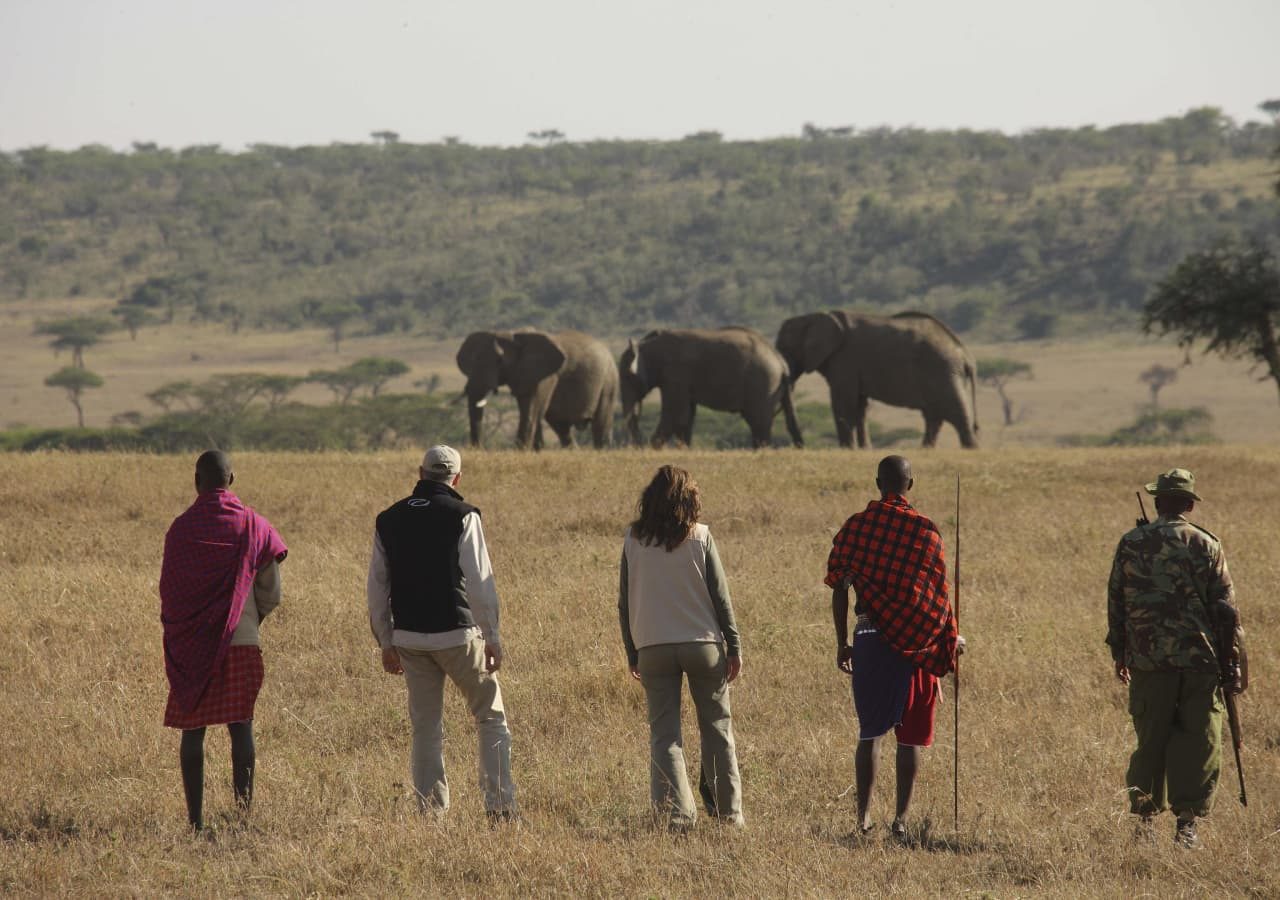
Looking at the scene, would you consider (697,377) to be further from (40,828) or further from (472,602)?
(40,828)

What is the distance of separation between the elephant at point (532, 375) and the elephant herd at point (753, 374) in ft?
0.08

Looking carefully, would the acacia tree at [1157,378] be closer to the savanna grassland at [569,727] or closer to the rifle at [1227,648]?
the savanna grassland at [569,727]

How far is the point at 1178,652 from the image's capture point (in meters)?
7.09

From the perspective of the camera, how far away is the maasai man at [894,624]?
7168mm

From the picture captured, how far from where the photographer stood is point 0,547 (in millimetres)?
14109

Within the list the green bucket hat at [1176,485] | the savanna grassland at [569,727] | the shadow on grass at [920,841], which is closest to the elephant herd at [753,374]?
the savanna grassland at [569,727]

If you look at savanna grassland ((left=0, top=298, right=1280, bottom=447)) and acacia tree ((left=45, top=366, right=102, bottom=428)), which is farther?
acacia tree ((left=45, top=366, right=102, bottom=428))

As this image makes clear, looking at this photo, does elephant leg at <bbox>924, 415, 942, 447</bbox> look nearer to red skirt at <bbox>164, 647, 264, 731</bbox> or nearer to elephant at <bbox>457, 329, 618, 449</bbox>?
elephant at <bbox>457, 329, 618, 449</bbox>

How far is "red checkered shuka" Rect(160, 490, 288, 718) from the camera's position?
7.15 m

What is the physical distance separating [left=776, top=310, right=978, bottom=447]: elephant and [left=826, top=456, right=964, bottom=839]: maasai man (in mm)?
20946

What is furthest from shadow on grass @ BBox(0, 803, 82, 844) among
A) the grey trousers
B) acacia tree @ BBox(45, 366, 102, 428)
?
acacia tree @ BBox(45, 366, 102, 428)

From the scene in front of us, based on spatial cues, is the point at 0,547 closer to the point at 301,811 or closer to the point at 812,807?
the point at 301,811

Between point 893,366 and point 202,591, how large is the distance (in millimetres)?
22344

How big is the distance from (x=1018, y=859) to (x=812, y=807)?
3.99ft
